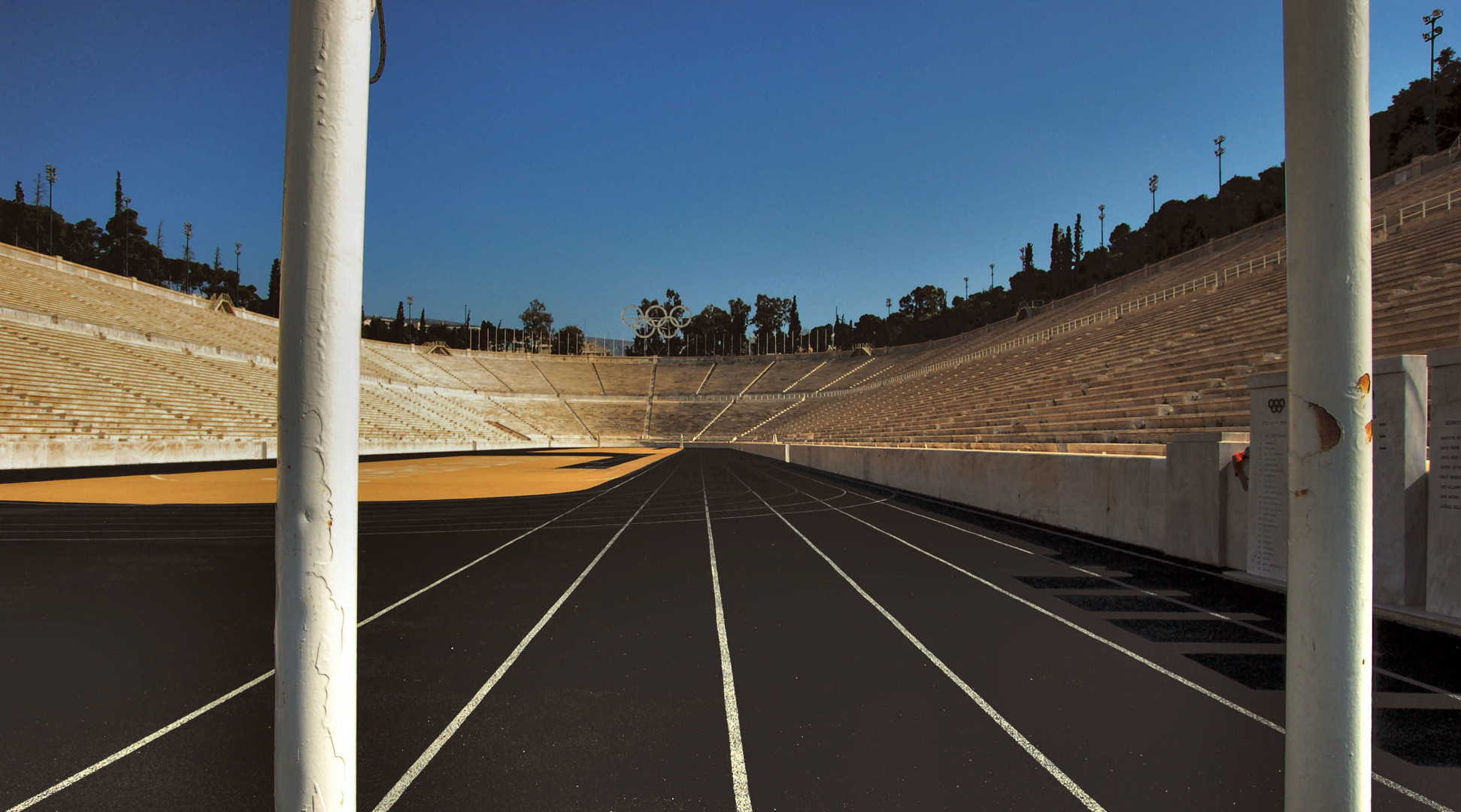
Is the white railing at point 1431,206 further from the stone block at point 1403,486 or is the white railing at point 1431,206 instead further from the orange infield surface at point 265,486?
the orange infield surface at point 265,486

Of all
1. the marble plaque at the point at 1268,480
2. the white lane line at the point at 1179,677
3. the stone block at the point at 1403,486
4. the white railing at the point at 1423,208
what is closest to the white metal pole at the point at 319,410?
the white lane line at the point at 1179,677

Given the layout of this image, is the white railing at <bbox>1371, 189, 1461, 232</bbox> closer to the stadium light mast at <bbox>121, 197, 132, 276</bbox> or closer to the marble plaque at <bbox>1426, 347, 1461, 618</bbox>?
the marble plaque at <bbox>1426, 347, 1461, 618</bbox>

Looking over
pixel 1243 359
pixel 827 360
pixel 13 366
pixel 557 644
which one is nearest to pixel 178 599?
pixel 557 644

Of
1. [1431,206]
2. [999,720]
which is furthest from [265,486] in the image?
[1431,206]

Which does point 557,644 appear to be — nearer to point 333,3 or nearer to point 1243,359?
point 333,3

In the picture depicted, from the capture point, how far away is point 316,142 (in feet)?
6.07

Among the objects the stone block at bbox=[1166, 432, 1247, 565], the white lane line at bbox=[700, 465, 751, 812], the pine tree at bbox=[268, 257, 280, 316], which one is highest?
the pine tree at bbox=[268, 257, 280, 316]

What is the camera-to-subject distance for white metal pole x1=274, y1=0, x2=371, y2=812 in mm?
1755

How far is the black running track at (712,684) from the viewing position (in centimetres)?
307

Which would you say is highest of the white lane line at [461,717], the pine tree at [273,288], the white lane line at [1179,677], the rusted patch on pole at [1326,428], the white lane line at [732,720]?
the pine tree at [273,288]

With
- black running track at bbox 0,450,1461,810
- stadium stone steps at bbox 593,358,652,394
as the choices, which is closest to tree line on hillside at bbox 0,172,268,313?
stadium stone steps at bbox 593,358,652,394

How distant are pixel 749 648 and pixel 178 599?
220 inches

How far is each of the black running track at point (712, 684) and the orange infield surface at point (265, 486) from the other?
274 inches

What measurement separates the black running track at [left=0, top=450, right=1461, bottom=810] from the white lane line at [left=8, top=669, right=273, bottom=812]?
0.03 metres
